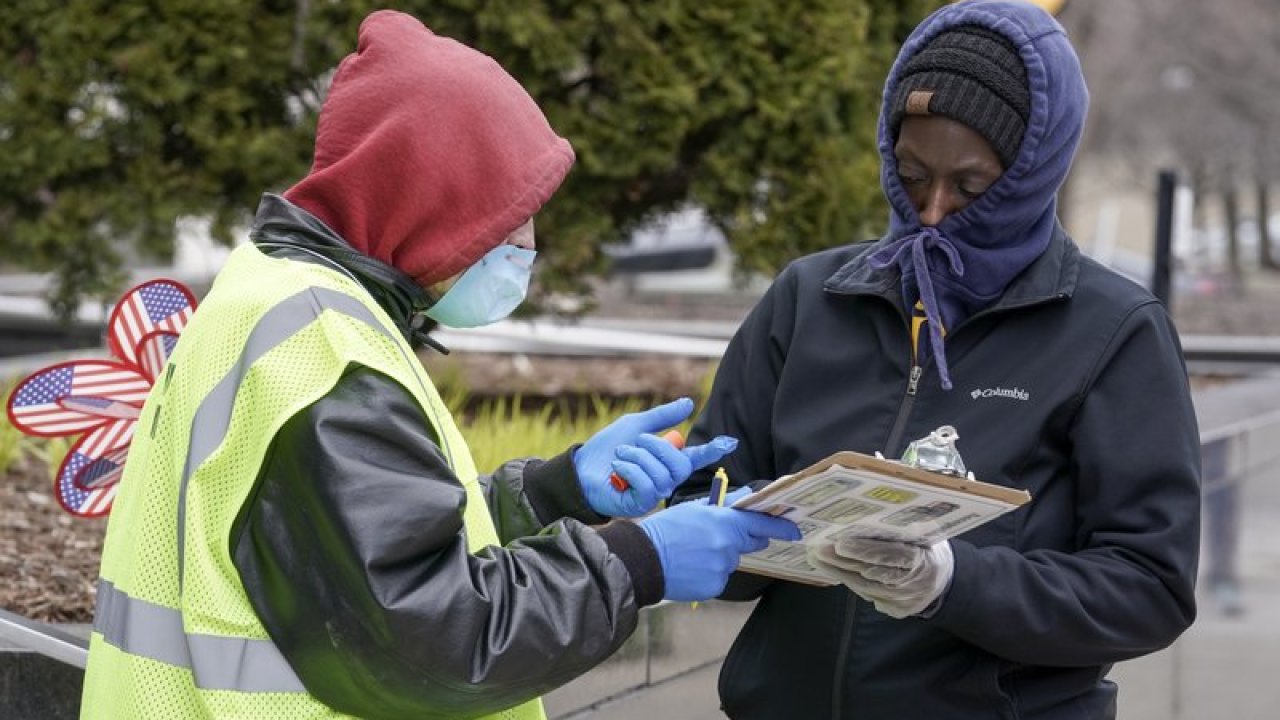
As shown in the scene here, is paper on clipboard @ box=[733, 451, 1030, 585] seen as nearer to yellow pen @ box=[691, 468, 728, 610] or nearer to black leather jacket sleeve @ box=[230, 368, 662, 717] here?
yellow pen @ box=[691, 468, 728, 610]

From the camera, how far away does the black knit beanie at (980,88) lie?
8.75ft

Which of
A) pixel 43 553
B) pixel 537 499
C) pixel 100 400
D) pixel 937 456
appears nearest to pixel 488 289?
pixel 537 499

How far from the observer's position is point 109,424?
150 inches

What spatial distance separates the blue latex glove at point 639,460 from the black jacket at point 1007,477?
290 mm

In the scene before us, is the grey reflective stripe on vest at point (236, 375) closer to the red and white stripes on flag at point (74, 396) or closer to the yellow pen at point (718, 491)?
the yellow pen at point (718, 491)

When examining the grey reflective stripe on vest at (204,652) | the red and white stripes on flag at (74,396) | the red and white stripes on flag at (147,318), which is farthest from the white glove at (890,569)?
the red and white stripes on flag at (74,396)

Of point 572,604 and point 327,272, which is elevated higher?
point 327,272

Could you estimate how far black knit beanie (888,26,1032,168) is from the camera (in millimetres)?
2668

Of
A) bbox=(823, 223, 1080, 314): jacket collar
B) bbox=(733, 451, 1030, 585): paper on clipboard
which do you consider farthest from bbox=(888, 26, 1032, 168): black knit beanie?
bbox=(733, 451, 1030, 585): paper on clipboard

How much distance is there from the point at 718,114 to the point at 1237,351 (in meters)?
5.80

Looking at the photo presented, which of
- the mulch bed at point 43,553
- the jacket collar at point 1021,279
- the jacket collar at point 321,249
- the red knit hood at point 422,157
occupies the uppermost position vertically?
the red knit hood at point 422,157

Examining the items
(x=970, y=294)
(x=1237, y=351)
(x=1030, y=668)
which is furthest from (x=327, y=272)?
(x=1237, y=351)

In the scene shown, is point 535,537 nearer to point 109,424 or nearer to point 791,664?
point 791,664

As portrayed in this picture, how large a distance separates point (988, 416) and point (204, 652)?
1.22 meters
